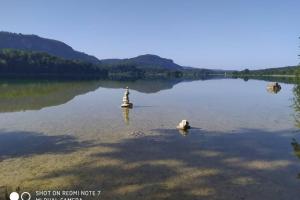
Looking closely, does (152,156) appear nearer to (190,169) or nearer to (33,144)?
(190,169)

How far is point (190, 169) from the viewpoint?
Result: 1998 centimetres

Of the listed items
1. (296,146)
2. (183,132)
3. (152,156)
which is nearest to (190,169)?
(152,156)

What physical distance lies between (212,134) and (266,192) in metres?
14.2

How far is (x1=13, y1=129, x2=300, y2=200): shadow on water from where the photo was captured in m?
16.4

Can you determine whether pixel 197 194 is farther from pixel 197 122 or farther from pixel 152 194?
pixel 197 122

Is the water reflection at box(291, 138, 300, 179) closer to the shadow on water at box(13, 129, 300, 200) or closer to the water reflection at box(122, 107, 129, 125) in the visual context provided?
the shadow on water at box(13, 129, 300, 200)

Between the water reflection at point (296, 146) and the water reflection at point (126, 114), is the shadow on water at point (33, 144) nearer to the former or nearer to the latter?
the water reflection at point (126, 114)

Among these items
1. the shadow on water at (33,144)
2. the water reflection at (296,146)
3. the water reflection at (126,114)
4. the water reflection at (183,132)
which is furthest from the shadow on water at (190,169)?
the water reflection at (126,114)

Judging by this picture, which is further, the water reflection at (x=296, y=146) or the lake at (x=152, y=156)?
the water reflection at (x=296, y=146)

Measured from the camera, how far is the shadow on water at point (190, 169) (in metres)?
16.4

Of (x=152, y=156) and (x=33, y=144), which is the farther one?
(x=33, y=144)

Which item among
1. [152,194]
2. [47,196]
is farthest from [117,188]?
[47,196]

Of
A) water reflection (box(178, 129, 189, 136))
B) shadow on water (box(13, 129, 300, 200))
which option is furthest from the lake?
water reflection (box(178, 129, 189, 136))

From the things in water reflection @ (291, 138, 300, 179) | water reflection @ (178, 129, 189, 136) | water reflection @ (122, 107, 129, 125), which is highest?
water reflection @ (122, 107, 129, 125)
